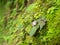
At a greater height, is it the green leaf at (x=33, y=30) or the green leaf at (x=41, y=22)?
the green leaf at (x=41, y=22)

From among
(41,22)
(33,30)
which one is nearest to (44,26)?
(41,22)

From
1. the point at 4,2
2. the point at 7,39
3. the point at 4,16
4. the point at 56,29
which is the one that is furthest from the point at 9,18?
the point at 56,29

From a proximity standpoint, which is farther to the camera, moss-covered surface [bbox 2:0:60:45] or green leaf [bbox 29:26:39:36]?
green leaf [bbox 29:26:39:36]

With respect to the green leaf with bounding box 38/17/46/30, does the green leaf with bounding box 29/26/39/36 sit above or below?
below

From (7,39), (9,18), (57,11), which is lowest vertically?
(7,39)

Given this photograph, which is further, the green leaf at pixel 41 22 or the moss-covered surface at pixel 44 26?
the green leaf at pixel 41 22

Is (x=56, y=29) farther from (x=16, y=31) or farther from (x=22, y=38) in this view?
(x=16, y=31)

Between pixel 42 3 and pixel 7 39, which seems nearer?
pixel 42 3

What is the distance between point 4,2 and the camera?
5.72 m

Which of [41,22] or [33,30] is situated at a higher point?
[41,22]

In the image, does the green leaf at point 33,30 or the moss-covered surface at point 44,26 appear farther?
the green leaf at point 33,30

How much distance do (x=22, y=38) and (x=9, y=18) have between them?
1509mm

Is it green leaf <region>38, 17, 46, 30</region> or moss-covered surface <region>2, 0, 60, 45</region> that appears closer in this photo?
moss-covered surface <region>2, 0, 60, 45</region>

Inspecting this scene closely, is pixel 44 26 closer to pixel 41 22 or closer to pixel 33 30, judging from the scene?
pixel 41 22
